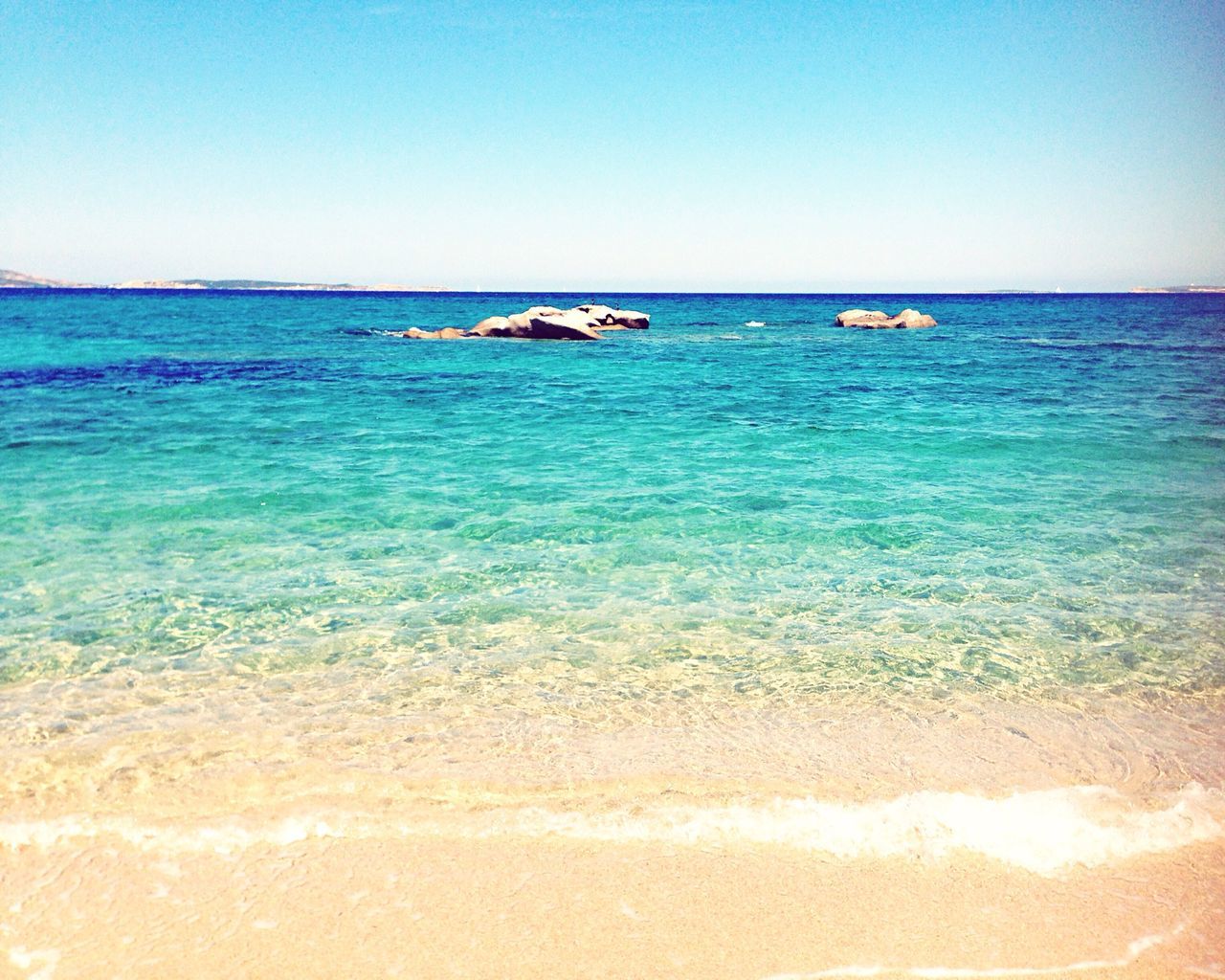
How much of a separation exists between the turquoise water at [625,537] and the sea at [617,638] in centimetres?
6

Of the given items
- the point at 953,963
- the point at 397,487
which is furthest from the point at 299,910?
the point at 397,487

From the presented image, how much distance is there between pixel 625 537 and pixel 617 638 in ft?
9.55

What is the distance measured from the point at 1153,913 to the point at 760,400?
19.6 m

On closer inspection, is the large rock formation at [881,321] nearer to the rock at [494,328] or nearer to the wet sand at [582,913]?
the rock at [494,328]

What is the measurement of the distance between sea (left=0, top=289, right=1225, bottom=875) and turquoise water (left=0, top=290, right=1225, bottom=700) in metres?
0.06

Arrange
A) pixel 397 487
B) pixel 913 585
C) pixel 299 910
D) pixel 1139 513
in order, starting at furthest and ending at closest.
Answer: pixel 397 487
pixel 1139 513
pixel 913 585
pixel 299 910

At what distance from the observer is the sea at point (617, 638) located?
188 inches

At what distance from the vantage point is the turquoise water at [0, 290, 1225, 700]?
674 cm

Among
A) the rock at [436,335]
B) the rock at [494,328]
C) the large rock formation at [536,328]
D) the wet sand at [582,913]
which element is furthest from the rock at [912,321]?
the wet sand at [582,913]

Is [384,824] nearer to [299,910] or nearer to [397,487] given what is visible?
[299,910]

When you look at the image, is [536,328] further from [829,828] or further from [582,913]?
[582,913]

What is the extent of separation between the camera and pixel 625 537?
9.85 m

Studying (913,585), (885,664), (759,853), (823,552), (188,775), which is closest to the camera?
(759,853)

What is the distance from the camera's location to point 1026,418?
19.7 metres
